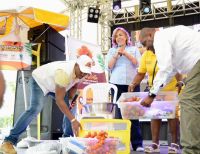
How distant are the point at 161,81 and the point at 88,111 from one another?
1247mm

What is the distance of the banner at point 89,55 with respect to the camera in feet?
15.1

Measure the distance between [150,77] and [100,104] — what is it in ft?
1.70

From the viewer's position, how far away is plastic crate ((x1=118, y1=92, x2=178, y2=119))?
9.14 ft

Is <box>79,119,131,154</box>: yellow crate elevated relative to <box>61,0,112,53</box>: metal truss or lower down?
lower down

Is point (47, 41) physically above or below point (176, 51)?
above

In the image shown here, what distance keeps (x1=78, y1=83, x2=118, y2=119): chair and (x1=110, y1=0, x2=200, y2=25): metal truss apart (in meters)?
5.07

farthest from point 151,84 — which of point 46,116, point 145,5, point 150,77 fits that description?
point 145,5

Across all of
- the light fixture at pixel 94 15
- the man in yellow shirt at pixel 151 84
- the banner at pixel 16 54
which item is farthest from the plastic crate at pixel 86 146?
the light fixture at pixel 94 15

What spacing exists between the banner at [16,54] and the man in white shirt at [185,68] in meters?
2.05

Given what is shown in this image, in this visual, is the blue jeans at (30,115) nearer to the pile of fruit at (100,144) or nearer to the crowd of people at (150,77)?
the crowd of people at (150,77)

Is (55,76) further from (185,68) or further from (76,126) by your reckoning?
(185,68)

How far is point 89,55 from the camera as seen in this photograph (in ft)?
16.5

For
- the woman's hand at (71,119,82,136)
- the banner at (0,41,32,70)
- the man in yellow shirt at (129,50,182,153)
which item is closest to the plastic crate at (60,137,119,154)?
the woman's hand at (71,119,82,136)

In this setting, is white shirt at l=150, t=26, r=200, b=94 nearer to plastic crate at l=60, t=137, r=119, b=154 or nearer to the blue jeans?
plastic crate at l=60, t=137, r=119, b=154
